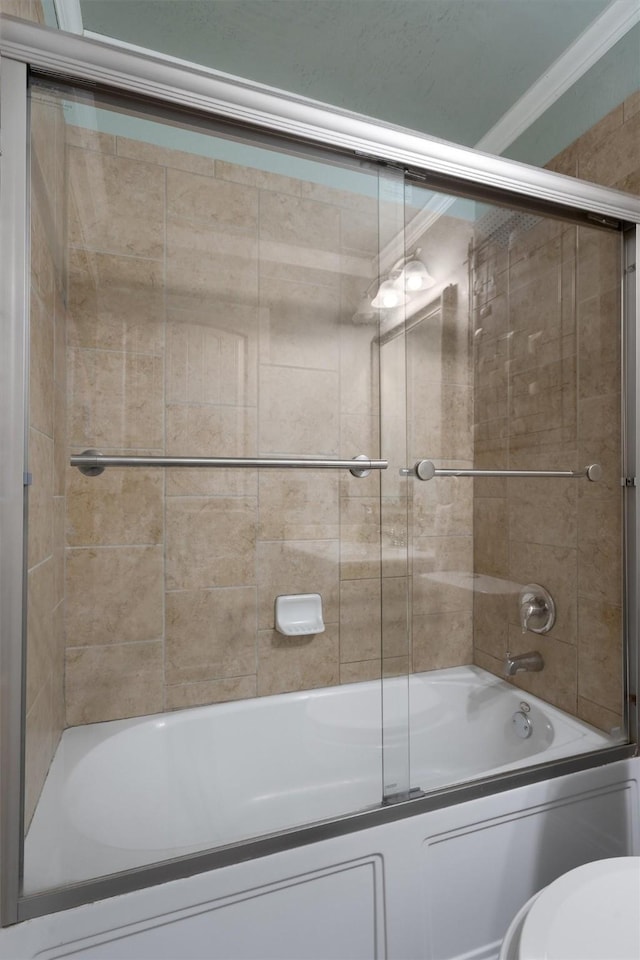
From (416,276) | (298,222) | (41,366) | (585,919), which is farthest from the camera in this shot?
(298,222)

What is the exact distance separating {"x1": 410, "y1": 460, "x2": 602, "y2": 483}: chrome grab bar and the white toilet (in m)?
0.81

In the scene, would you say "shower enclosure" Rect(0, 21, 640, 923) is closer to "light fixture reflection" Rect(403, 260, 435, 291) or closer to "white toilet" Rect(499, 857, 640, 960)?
"light fixture reflection" Rect(403, 260, 435, 291)

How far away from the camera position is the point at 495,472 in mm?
1315

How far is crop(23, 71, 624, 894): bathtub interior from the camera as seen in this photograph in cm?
115

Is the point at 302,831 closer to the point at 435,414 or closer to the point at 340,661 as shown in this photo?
the point at 340,661

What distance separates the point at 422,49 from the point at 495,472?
4.35ft

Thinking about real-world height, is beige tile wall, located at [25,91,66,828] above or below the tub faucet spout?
above

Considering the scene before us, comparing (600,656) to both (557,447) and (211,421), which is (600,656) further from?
(211,421)

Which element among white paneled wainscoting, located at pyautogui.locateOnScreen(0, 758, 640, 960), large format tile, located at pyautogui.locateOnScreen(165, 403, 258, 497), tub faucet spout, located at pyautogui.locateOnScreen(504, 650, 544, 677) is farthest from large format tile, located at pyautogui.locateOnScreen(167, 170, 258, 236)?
white paneled wainscoting, located at pyautogui.locateOnScreen(0, 758, 640, 960)

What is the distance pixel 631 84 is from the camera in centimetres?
144

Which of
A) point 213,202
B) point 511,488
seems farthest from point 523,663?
point 213,202

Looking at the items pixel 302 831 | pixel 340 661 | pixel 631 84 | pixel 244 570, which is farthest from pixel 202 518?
pixel 631 84

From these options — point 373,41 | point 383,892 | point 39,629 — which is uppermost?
point 373,41

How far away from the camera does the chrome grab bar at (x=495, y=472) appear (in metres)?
1.22
